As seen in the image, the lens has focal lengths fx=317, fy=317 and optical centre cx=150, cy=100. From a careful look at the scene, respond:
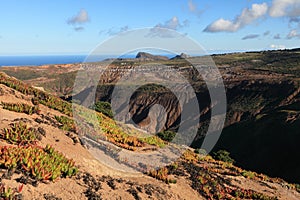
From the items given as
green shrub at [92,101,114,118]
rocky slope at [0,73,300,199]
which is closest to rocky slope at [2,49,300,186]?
rocky slope at [0,73,300,199]

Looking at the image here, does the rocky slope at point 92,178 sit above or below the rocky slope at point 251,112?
above

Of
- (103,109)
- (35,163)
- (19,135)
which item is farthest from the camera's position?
(103,109)

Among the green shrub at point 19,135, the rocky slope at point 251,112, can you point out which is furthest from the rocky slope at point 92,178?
the rocky slope at point 251,112

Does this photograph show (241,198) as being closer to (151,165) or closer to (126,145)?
(151,165)

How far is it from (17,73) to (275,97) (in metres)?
154

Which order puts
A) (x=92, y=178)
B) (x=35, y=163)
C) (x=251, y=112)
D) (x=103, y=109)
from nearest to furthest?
(x=35, y=163)
(x=92, y=178)
(x=103, y=109)
(x=251, y=112)

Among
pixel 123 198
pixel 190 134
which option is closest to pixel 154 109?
pixel 190 134

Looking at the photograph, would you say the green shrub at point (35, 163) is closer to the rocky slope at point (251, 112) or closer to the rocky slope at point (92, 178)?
the rocky slope at point (92, 178)

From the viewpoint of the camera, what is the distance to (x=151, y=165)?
18875mm

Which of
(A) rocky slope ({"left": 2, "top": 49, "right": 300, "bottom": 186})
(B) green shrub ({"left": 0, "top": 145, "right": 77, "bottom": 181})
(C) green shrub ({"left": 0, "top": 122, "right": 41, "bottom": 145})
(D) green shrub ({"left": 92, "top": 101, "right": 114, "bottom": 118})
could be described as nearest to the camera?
(B) green shrub ({"left": 0, "top": 145, "right": 77, "bottom": 181})

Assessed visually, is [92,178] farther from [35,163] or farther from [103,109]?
[103,109]

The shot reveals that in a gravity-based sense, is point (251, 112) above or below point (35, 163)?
below

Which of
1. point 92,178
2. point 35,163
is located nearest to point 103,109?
point 92,178

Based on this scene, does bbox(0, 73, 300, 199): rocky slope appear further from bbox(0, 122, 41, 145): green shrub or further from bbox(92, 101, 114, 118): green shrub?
bbox(92, 101, 114, 118): green shrub
